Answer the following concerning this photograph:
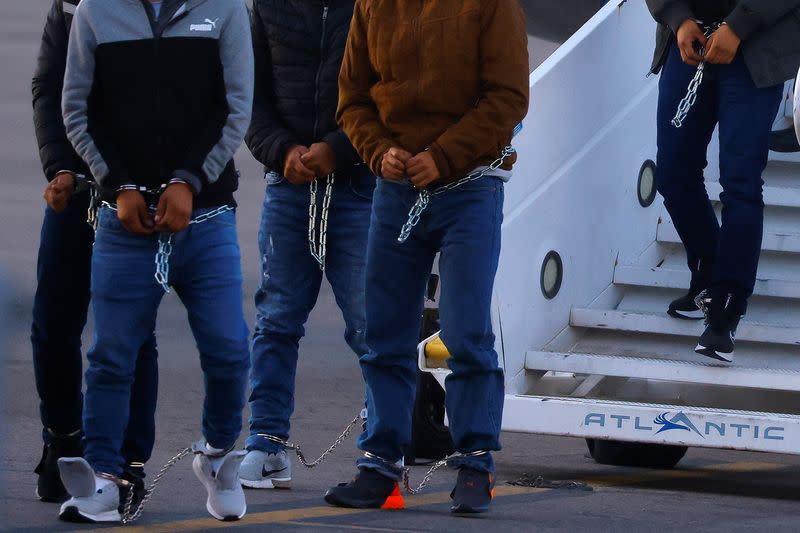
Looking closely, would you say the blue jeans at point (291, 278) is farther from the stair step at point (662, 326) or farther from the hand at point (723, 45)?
the hand at point (723, 45)

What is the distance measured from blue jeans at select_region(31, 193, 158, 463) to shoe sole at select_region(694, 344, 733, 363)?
1.87 meters

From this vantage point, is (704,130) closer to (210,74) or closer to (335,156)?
(335,156)

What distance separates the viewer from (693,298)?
630 centimetres

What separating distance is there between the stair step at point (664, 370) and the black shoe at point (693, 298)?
364mm

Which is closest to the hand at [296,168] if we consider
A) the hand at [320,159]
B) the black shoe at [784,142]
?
the hand at [320,159]

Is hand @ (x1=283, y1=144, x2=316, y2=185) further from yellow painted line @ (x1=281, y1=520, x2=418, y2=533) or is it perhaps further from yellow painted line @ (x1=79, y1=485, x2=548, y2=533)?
yellow painted line @ (x1=281, y1=520, x2=418, y2=533)

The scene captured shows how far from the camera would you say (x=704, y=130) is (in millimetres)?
6109

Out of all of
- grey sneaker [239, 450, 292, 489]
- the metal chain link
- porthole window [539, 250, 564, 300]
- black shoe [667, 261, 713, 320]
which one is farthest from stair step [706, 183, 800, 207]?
the metal chain link

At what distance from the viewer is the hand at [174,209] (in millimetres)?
4578

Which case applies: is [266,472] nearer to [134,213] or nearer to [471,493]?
[471,493]

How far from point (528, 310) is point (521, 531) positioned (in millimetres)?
1574

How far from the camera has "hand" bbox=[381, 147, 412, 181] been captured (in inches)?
195

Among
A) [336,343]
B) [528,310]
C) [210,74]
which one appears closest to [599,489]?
[528,310]

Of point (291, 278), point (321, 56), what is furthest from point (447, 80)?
point (291, 278)
